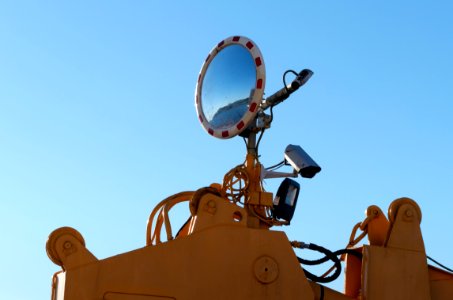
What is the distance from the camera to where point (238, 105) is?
9.43 metres

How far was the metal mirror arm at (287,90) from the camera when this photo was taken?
950 cm

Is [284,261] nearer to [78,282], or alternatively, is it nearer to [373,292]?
[373,292]

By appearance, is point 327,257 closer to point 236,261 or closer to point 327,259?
point 327,259

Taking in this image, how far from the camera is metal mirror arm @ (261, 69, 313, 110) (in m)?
9.50

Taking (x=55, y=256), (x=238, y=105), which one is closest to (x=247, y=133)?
(x=238, y=105)

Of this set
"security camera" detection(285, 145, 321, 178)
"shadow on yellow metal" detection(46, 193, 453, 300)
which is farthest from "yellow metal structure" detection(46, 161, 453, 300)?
"security camera" detection(285, 145, 321, 178)

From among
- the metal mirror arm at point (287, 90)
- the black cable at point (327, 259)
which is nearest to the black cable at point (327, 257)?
the black cable at point (327, 259)

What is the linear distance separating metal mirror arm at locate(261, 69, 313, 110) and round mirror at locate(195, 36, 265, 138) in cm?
34

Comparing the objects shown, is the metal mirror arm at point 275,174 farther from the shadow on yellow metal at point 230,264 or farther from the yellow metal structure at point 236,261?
the shadow on yellow metal at point 230,264

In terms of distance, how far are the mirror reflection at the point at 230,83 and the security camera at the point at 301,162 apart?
747 mm

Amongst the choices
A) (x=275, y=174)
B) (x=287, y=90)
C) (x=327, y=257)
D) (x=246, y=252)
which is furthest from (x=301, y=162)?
(x=246, y=252)

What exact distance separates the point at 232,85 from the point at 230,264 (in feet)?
6.83

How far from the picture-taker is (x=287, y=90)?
954 centimetres

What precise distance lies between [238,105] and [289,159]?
80 cm
